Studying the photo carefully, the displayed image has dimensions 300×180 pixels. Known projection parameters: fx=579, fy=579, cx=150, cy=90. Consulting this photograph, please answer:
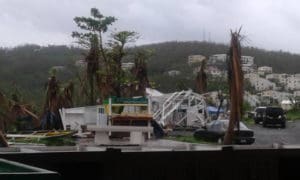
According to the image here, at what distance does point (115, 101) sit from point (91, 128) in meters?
7.56

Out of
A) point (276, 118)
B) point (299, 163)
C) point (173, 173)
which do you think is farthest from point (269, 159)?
point (276, 118)

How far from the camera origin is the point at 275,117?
135ft

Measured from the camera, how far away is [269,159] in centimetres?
677

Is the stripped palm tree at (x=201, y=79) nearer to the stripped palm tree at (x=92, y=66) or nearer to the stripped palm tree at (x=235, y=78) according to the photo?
the stripped palm tree at (x=92, y=66)

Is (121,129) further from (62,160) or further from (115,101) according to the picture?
(62,160)

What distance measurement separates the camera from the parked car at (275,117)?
40844 millimetres

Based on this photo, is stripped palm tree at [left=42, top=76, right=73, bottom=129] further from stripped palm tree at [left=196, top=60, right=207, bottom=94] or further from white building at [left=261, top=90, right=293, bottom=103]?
white building at [left=261, top=90, right=293, bottom=103]

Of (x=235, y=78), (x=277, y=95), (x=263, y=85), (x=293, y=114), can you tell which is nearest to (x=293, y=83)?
(x=277, y=95)

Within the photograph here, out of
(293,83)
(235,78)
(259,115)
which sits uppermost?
(235,78)

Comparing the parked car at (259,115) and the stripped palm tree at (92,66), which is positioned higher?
the stripped palm tree at (92,66)

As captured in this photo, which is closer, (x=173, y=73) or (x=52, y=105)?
(x=52, y=105)

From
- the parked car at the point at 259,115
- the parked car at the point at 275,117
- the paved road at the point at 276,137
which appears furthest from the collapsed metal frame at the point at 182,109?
the parked car at the point at 259,115

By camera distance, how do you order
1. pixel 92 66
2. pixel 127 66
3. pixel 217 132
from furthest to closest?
pixel 127 66, pixel 92 66, pixel 217 132

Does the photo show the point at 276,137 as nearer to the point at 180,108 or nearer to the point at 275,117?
the point at 180,108
